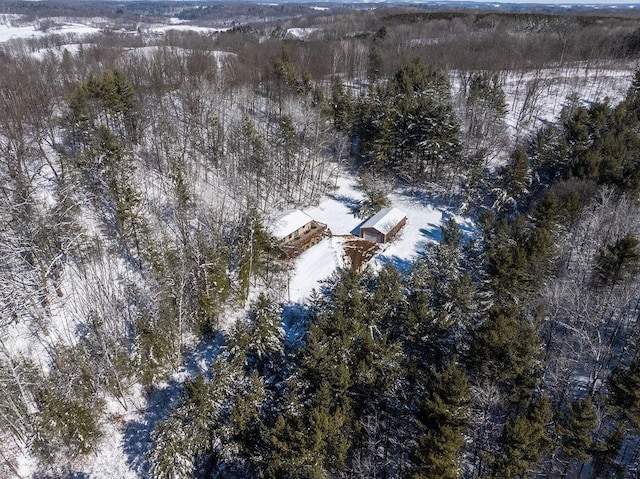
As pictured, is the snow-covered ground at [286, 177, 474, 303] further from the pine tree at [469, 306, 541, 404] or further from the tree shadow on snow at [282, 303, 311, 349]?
the pine tree at [469, 306, 541, 404]

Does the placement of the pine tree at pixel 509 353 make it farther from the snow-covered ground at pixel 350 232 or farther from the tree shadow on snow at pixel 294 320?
the snow-covered ground at pixel 350 232

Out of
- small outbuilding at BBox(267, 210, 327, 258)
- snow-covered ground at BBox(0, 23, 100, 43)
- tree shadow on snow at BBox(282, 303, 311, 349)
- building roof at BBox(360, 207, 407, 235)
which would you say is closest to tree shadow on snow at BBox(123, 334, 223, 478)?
tree shadow on snow at BBox(282, 303, 311, 349)

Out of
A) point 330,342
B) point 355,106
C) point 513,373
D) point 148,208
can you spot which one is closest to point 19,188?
point 148,208

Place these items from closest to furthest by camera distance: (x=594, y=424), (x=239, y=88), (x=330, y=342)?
(x=594, y=424), (x=330, y=342), (x=239, y=88)

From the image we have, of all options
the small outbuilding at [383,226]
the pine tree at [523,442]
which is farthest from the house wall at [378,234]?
the pine tree at [523,442]

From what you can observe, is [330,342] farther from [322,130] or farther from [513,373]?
[322,130]
